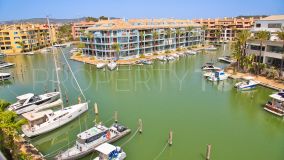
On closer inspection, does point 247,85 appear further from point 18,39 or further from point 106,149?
point 18,39

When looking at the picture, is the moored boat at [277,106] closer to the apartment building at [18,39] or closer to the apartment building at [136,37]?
the apartment building at [136,37]

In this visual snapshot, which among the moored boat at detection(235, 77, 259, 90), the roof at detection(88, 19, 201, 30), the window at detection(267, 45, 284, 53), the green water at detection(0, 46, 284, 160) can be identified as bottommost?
the green water at detection(0, 46, 284, 160)

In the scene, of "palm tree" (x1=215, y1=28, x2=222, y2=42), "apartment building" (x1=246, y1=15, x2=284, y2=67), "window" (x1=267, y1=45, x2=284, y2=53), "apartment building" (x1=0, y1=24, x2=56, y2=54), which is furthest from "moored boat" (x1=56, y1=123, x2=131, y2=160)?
"palm tree" (x1=215, y1=28, x2=222, y2=42)

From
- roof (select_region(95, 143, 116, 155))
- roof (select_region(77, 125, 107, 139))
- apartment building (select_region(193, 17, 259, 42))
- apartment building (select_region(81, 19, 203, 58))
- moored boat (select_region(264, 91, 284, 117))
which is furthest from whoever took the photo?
apartment building (select_region(193, 17, 259, 42))

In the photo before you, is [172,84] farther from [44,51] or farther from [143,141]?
[44,51]

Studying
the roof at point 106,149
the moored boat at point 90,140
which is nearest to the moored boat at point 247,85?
the moored boat at point 90,140

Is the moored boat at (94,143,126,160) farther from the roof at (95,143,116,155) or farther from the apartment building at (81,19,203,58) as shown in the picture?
the apartment building at (81,19,203,58)

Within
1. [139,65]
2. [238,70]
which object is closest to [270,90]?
[238,70]
